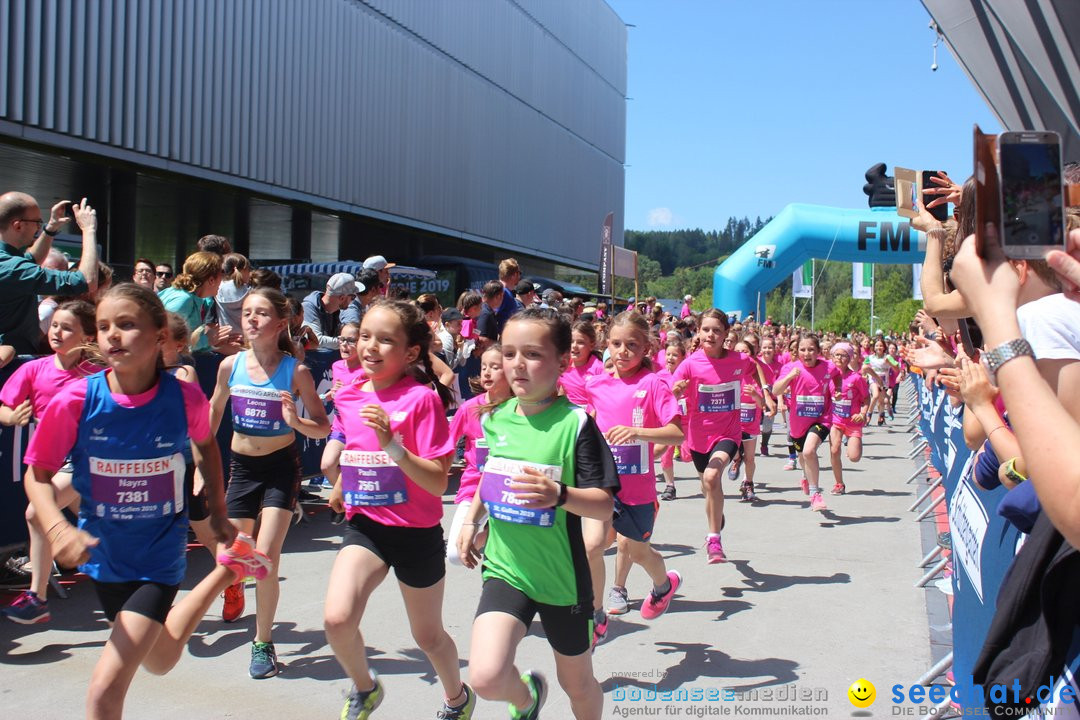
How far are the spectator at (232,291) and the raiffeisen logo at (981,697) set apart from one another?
6024mm

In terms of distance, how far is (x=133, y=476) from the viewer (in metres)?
3.53

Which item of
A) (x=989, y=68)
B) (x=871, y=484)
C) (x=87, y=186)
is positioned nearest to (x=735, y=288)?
(x=989, y=68)

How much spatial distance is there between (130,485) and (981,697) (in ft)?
10.4

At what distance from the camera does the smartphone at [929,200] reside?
422 cm

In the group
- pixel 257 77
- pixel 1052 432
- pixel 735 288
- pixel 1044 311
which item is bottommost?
pixel 1052 432

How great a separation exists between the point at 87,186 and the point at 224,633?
15.1 meters

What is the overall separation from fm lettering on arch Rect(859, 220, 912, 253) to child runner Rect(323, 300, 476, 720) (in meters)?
19.8

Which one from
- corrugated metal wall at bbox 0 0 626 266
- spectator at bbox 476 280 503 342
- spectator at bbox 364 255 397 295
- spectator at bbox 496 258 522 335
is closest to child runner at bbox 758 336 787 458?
spectator at bbox 496 258 522 335

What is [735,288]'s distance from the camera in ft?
77.8

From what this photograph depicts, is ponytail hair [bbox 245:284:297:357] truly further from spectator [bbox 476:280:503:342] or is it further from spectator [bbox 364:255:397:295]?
spectator [bbox 476:280:503:342]

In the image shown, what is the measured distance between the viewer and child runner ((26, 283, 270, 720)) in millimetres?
3465

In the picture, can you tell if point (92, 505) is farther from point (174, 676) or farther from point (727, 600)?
point (727, 600)

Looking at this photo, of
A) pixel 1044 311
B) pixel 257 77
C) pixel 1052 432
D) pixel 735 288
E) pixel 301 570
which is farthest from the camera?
pixel 735 288

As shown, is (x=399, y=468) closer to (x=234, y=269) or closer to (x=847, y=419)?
(x=234, y=269)
